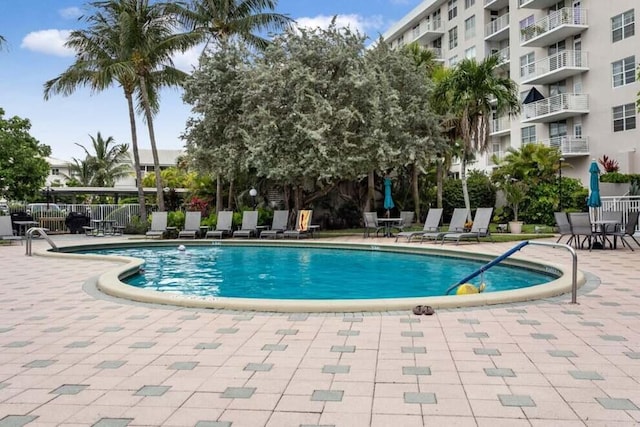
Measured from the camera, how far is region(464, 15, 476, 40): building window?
39.1 m

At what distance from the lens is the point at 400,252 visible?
14.7 meters

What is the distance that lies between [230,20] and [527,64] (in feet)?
60.4

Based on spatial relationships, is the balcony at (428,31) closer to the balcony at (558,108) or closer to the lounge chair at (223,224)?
the balcony at (558,108)

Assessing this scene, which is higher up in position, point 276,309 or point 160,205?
point 160,205

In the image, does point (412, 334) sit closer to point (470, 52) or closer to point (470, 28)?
point (470, 52)

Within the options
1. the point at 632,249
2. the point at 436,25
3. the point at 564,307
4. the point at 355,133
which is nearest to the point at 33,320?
the point at 564,307

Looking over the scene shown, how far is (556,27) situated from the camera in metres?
27.3

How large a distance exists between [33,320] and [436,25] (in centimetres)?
4369

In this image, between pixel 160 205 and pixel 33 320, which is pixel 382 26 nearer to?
pixel 160 205

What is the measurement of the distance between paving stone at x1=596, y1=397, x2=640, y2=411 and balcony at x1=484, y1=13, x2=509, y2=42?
3643 centimetres

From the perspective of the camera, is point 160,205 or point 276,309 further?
point 160,205

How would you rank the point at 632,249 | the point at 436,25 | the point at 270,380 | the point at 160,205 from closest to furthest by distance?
the point at 270,380, the point at 632,249, the point at 160,205, the point at 436,25

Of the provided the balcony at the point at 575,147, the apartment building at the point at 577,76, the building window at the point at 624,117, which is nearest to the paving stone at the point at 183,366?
the apartment building at the point at 577,76

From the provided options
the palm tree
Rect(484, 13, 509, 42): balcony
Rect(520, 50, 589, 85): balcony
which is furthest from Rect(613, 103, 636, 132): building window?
Rect(484, 13, 509, 42): balcony
